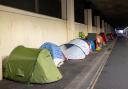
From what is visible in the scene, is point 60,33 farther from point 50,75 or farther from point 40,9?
point 50,75

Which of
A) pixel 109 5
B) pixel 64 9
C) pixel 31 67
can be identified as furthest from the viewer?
pixel 109 5

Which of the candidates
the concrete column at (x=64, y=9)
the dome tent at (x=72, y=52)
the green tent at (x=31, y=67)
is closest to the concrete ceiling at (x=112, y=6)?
the concrete column at (x=64, y=9)

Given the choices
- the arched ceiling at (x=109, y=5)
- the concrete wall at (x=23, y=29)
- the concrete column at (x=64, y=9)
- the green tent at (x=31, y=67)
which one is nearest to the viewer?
the green tent at (x=31, y=67)

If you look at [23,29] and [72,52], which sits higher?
[23,29]

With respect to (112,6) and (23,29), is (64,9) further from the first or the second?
(112,6)

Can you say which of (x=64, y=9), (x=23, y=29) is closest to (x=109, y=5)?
(x=64, y=9)

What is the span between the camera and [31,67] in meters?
6.86

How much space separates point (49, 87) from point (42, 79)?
0.43 metres

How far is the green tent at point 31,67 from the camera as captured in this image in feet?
22.3

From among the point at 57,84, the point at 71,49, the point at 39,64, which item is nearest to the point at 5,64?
the point at 39,64

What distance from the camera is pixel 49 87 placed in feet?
21.1

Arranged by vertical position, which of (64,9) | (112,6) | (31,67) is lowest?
(31,67)

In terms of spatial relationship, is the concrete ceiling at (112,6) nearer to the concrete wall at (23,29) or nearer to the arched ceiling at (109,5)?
the arched ceiling at (109,5)

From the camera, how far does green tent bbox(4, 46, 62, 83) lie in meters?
6.79
